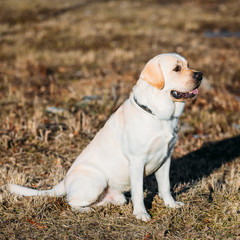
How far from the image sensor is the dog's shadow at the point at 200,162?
17.0 feet

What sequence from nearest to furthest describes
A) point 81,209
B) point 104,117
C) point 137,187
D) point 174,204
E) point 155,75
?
point 155,75 → point 137,187 → point 81,209 → point 174,204 → point 104,117

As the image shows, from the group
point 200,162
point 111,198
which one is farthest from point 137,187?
point 200,162

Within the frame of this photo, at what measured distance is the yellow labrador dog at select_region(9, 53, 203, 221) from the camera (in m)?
3.69

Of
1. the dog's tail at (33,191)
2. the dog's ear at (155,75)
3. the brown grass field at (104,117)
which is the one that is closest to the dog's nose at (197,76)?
the dog's ear at (155,75)

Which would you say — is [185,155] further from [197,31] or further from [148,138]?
[197,31]

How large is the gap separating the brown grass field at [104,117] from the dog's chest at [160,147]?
505 millimetres

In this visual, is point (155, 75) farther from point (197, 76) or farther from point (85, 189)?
point (85, 189)

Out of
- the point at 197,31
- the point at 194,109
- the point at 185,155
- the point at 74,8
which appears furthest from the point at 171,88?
the point at 74,8

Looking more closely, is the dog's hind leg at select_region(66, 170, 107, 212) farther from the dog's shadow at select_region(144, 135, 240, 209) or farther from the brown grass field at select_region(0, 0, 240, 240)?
the dog's shadow at select_region(144, 135, 240, 209)

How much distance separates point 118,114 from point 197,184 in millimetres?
1418

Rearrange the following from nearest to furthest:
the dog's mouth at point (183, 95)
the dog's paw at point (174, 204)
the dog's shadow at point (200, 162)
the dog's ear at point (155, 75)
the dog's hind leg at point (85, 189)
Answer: the dog's ear at point (155, 75)
the dog's mouth at point (183, 95)
the dog's hind leg at point (85, 189)
the dog's paw at point (174, 204)
the dog's shadow at point (200, 162)

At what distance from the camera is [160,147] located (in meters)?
3.80

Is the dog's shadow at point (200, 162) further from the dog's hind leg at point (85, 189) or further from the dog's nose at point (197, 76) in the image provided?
the dog's nose at point (197, 76)

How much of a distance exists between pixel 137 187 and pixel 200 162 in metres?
2.35
